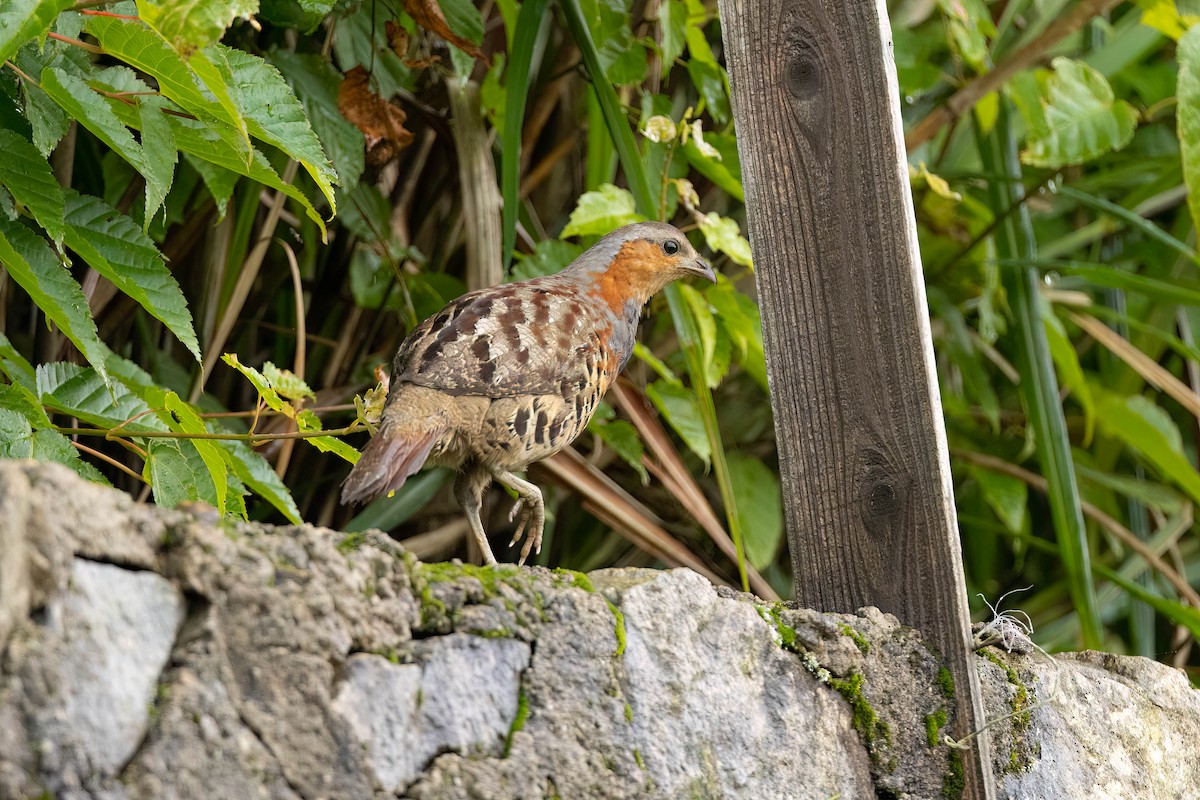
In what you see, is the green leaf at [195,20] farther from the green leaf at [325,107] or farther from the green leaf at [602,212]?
the green leaf at [602,212]

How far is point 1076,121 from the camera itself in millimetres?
3496

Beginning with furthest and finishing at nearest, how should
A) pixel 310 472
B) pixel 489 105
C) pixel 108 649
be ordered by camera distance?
pixel 310 472 → pixel 489 105 → pixel 108 649

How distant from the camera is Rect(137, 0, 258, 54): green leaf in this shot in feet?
4.96

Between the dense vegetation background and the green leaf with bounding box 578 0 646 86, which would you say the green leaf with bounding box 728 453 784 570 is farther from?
the green leaf with bounding box 578 0 646 86

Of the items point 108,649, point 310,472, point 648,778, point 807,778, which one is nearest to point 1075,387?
point 310,472

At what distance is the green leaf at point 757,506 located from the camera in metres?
3.76

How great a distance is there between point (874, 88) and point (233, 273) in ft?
5.15

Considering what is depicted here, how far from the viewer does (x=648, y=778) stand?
1.55 metres

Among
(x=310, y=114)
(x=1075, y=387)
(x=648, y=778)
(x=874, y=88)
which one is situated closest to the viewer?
(x=648, y=778)

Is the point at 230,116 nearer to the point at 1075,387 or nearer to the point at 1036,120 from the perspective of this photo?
the point at 1036,120

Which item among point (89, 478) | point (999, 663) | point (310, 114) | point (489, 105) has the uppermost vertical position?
point (489, 105)

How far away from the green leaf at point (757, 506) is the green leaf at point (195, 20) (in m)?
2.48

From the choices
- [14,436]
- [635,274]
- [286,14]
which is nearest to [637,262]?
[635,274]

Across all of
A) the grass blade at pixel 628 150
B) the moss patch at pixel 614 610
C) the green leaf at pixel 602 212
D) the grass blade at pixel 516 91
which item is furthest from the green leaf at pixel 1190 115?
the moss patch at pixel 614 610
